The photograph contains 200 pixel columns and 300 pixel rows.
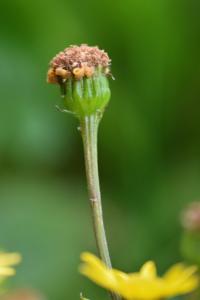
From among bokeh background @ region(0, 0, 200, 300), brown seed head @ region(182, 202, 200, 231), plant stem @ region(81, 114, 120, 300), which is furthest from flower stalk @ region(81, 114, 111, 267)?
bokeh background @ region(0, 0, 200, 300)

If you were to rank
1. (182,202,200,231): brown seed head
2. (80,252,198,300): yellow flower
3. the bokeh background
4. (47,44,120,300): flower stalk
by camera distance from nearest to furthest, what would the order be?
(80,252,198,300): yellow flower
(47,44,120,300): flower stalk
(182,202,200,231): brown seed head
the bokeh background

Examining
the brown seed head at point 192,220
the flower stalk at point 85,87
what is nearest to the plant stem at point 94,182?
the flower stalk at point 85,87

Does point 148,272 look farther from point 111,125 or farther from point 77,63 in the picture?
point 111,125

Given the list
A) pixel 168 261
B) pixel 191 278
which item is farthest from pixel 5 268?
pixel 168 261

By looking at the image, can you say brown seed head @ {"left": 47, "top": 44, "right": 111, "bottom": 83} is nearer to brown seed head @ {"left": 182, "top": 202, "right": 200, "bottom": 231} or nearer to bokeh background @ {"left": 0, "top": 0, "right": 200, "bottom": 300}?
brown seed head @ {"left": 182, "top": 202, "right": 200, "bottom": 231}

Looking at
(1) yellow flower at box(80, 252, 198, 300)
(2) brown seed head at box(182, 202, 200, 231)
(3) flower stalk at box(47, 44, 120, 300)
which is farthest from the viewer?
(2) brown seed head at box(182, 202, 200, 231)

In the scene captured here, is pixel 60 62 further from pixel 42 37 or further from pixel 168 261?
pixel 42 37

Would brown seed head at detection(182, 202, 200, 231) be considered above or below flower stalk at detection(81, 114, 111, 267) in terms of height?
above
